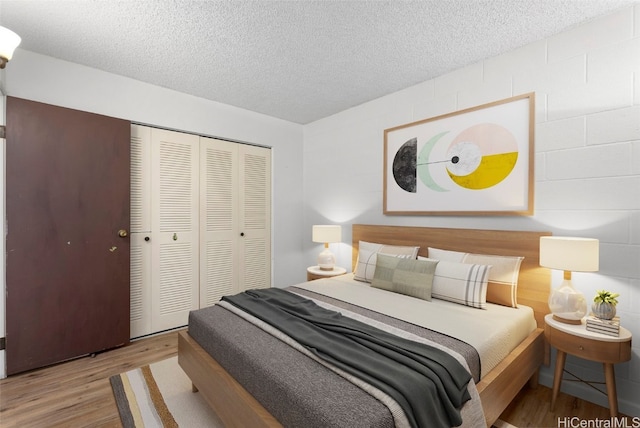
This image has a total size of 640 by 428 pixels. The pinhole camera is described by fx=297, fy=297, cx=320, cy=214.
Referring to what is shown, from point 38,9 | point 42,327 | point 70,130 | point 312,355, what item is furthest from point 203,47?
point 42,327

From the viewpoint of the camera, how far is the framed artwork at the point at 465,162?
7.84ft

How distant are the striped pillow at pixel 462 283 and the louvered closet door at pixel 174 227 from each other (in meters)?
2.62

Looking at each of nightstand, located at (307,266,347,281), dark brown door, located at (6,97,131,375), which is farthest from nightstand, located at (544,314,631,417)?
dark brown door, located at (6,97,131,375)

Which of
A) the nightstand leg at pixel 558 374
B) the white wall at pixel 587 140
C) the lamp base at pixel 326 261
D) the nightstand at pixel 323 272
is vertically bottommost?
the nightstand leg at pixel 558 374

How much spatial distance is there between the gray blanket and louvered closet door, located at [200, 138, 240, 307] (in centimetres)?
187

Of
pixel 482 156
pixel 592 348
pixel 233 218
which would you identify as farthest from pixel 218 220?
pixel 592 348

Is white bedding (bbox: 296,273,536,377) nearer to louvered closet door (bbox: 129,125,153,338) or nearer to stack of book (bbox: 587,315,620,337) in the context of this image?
stack of book (bbox: 587,315,620,337)

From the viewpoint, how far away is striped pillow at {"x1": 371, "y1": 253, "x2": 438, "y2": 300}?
2.40 metres

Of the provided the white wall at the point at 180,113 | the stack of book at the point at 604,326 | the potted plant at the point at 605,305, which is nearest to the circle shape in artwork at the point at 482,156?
the potted plant at the point at 605,305

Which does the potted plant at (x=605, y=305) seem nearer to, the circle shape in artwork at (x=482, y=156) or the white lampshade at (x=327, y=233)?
the circle shape in artwork at (x=482, y=156)

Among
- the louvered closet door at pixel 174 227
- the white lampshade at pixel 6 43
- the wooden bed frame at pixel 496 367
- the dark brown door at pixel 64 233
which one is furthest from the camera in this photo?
the louvered closet door at pixel 174 227

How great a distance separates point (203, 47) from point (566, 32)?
8.98 ft

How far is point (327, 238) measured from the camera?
361cm

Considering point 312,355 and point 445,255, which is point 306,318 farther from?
point 445,255
